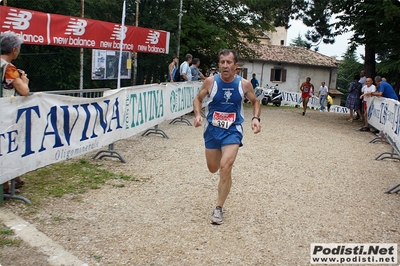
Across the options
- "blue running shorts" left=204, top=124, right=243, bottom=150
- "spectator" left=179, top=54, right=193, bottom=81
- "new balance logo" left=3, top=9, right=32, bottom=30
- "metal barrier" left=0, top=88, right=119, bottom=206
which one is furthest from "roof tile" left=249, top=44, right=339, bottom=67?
"blue running shorts" left=204, top=124, right=243, bottom=150

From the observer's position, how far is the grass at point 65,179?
6.52 m

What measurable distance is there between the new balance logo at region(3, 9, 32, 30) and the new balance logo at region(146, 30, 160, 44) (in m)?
6.60

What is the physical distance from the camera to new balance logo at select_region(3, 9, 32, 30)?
1054 cm

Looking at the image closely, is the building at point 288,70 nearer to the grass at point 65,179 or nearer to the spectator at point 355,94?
the spectator at point 355,94

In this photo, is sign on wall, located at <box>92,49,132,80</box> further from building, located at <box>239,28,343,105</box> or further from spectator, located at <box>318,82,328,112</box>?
building, located at <box>239,28,343,105</box>

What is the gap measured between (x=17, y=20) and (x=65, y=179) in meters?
5.13

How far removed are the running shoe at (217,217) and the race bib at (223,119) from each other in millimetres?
994

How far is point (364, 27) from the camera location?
691 inches

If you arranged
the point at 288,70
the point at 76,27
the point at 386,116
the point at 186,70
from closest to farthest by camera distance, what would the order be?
1. the point at 386,116
2. the point at 76,27
3. the point at 186,70
4. the point at 288,70

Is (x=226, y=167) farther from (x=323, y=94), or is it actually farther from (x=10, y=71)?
(x=323, y=94)

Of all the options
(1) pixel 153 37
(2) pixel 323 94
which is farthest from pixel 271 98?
(1) pixel 153 37

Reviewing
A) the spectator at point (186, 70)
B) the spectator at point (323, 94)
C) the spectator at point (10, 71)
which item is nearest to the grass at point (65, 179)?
the spectator at point (10, 71)

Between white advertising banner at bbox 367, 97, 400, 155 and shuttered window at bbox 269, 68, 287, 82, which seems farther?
shuttered window at bbox 269, 68, 287, 82

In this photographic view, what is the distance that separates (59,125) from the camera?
6887 mm
